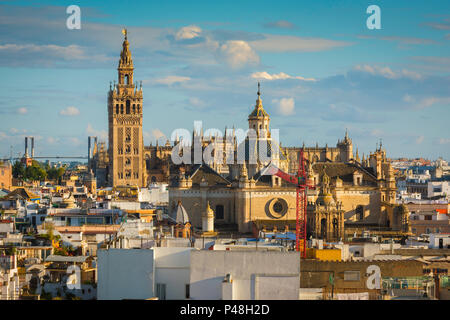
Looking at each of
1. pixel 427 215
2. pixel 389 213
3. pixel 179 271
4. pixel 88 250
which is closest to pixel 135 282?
pixel 179 271

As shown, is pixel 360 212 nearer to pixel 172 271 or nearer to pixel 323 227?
pixel 323 227

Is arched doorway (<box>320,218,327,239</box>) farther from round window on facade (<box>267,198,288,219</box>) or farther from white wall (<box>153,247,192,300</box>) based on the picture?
white wall (<box>153,247,192,300</box>)

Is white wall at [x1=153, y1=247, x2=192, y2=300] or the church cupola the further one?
the church cupola

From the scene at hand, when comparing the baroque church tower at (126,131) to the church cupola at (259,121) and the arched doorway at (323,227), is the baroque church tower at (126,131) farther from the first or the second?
the arched doorway at (323,227)

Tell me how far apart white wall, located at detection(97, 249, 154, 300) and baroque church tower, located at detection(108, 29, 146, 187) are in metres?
87.8

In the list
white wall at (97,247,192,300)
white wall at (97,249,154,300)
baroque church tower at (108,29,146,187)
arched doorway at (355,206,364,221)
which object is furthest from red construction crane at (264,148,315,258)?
baroque church tower at (108,29,146,187)

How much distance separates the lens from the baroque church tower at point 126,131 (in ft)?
377

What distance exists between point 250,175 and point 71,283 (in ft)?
120

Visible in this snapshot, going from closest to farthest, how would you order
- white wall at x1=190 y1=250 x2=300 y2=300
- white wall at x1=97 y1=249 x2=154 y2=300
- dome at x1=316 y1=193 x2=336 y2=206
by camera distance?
white wall at x1=190 y1=250 x2=300 y2=300 → white wall at x1=97 y1=249 x2=154 y2=300 → dome at x1=316 y1=193 x2=336 y2=206

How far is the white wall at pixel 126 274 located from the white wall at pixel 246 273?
1.31 m

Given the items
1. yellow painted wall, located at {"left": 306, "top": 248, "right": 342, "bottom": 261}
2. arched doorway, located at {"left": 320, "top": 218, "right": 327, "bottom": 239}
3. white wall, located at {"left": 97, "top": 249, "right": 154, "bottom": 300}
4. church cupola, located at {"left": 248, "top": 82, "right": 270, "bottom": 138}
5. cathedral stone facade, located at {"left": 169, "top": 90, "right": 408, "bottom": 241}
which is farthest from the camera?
church cupola, located at {"left": 248, "top": 82, "right": 270, "bottom": 138}

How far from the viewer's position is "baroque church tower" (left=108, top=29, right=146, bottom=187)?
115m

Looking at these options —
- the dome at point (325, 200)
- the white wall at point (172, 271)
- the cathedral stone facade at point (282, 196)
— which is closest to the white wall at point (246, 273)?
the white wall at point (172, 271)
